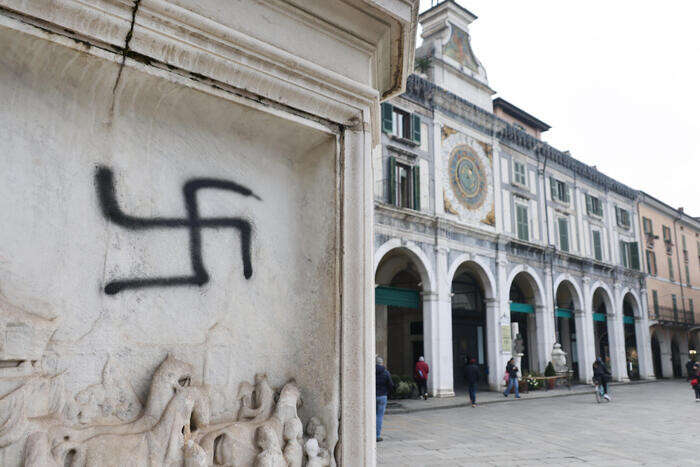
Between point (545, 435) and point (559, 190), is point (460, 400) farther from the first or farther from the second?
point (559, 190)

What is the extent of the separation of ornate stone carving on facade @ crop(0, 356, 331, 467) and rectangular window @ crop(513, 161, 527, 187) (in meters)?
22.0

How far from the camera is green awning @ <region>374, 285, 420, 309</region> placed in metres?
17.3

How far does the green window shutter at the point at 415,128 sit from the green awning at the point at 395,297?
17.2 ft

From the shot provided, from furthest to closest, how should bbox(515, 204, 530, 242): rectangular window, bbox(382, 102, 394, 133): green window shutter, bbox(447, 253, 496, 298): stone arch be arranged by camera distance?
bbox(515, 204, 530, 242): rectangular window, bbox(447, 253, 496, 298): stone arch, bbox(382, 102, 394, 133): green window shutter

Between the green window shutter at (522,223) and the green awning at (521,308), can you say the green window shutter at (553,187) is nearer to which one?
the green window shutter at (522,223)

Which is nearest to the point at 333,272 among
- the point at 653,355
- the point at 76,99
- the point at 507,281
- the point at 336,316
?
the point at 336,316

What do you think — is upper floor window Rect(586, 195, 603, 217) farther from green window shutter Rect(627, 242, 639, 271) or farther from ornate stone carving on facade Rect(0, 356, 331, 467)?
ornate stone carving on facade Rect(0, 356, 331, 467)

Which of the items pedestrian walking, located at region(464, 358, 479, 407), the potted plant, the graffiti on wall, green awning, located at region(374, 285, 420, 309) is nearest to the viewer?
the graffiti on wall

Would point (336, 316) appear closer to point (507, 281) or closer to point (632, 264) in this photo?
point (507, 281)

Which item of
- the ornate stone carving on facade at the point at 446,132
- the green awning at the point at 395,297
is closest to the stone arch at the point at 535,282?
the green awning at the point at 395,297

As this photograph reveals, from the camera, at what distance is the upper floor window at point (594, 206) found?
27.6m

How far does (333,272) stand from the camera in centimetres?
236

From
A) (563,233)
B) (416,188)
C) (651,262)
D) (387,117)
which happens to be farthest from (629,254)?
(387,117)

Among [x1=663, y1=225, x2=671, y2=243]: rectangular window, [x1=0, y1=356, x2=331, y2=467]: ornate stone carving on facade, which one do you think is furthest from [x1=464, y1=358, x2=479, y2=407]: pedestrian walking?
[x1=663, y1=225, x2=671, y2=243]: rectangular window
